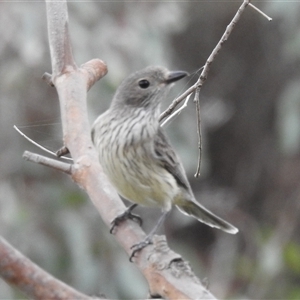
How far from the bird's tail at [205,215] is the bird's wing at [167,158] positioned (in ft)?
0.35

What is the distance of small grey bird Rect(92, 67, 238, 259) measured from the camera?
3.12 metres

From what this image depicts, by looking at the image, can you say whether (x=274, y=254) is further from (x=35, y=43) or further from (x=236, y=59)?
(x=236, y=59)

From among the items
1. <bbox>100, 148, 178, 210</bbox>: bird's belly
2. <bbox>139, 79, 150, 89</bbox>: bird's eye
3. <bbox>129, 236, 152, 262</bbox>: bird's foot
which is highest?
<bbox>139, 79, 150, 89</bbox>: bird's eye

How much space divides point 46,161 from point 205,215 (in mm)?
1284

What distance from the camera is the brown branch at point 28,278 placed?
1618 millimetres

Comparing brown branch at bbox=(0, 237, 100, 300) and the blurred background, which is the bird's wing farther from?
brown branch at bbox=(0, 237, 100, 300)

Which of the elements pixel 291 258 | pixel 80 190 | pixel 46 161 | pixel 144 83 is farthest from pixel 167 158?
pixel 291 258

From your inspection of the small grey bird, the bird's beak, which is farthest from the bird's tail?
the bird's beak

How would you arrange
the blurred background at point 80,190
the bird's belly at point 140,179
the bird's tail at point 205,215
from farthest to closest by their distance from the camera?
1. the blurred background at point 80,190
2. the bird's tail at point 205,215
3. the bird's belly at point 140,179

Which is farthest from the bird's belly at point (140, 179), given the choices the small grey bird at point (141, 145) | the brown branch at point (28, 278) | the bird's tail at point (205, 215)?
the brown branch at point (28, 278)

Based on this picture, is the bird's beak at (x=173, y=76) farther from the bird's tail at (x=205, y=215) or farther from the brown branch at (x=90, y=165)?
the bird's tail at (x=205, y=215)

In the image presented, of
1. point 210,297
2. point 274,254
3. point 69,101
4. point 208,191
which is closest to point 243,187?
point 208,191

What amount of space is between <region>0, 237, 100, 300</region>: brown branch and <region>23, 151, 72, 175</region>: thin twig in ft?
2.60

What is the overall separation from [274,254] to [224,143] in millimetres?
2823
